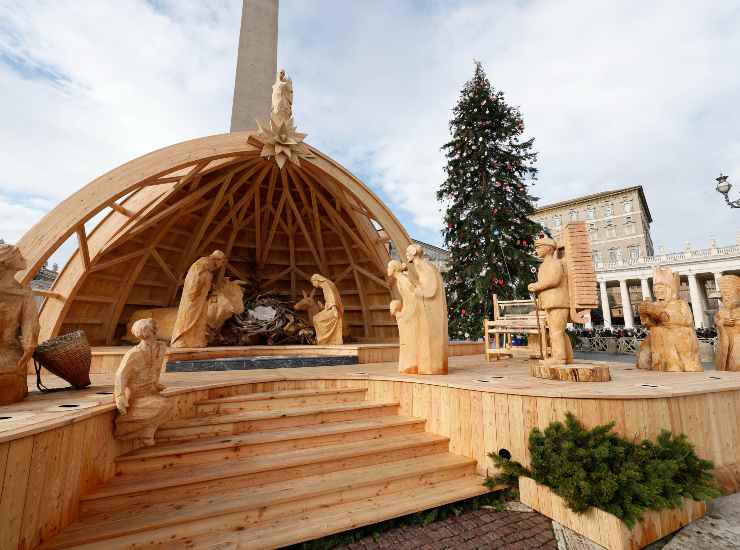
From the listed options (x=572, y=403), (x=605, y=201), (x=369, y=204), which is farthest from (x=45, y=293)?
(x=605, y=201)

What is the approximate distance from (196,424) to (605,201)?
49.8 m

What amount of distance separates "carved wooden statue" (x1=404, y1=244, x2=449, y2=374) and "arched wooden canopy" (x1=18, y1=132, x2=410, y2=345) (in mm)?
3653

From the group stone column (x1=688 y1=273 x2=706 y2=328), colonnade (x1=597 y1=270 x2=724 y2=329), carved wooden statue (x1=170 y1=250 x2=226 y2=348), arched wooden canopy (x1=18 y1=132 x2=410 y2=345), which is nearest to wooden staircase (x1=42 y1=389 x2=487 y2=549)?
carved wooden statue (x1=170 y1=250 x2=226 y2=348)

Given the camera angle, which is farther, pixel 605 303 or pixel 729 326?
pixel 605 303

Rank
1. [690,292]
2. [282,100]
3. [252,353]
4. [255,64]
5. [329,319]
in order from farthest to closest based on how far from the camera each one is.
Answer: [690,292]
[255,64]
[329,319]
[282,100]
[252,353]

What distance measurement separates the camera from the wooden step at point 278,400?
383 centimetres

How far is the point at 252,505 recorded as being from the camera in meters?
2.44

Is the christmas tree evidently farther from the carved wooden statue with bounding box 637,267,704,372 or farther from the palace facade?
the palace facade

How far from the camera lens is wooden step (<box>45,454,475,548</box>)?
6.97 ft

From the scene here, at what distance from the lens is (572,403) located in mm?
3004

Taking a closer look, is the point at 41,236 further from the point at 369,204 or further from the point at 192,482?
the point at 369,204

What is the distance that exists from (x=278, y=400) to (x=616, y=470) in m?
3.49

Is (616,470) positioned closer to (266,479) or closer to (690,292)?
(266,479)

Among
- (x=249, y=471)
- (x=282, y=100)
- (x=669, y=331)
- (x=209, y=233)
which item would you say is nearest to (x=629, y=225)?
(x=669, y=331)
